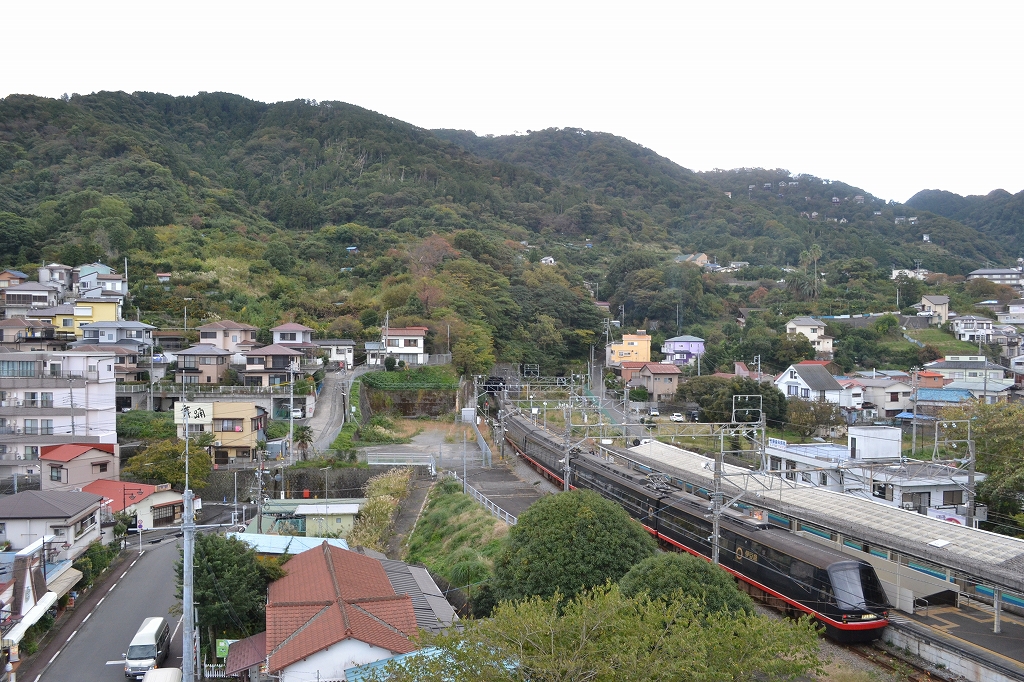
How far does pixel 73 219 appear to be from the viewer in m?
45.9

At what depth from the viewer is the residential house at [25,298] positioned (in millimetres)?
36062

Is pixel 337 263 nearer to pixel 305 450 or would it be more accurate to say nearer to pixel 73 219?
pixel 73 219

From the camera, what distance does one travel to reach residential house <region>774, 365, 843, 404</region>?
33.4m

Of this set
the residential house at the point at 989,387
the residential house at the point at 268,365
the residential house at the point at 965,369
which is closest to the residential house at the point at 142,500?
the residential house at the point at 268,365

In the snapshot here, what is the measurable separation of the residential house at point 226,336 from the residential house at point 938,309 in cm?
4337

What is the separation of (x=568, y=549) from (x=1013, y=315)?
51.9 metres

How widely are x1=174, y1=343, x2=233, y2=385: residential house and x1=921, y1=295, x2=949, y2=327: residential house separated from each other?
44438mm

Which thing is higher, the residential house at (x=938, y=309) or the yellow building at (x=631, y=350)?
the residential house at (x=938, y=309)

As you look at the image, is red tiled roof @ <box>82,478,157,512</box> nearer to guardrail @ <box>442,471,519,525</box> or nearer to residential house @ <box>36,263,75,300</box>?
guardrail @ <box>442,471,519,525</box>

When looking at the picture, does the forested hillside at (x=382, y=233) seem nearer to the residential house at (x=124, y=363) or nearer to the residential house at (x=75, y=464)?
the residential house at (x=124, y=363)

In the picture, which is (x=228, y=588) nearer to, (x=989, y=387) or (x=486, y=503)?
(x=486, y=503)

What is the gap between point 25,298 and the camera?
1439 inches

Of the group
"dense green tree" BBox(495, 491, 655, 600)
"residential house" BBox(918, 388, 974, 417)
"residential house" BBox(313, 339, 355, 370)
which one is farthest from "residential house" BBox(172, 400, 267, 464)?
"residential house" BBox(918, 388, 974, 417)

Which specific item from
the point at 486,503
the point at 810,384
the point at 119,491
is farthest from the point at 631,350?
the point at 119,491
